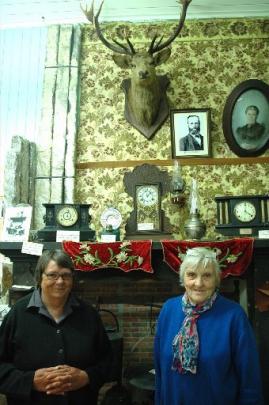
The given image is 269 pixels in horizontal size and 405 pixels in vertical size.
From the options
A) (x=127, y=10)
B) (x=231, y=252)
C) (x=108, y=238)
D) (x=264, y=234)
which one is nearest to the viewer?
(x=231, y=252)

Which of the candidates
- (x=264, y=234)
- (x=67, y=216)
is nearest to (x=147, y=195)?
(x=67, y=216)

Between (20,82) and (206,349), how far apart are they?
3425mm

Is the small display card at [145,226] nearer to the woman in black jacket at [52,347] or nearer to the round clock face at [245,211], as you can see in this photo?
the round clock face at [245,211]

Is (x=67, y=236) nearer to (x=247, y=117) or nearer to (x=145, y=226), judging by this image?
(x=145, y=226)

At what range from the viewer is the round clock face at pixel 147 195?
3.86 m

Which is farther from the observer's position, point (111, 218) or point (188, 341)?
point (111, 218)

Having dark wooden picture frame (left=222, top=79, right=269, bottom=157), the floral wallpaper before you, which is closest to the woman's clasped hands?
the floral wallpaper

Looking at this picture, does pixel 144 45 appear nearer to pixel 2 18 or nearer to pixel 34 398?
pixel 2 18

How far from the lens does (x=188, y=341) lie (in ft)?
6.49

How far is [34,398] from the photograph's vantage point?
76.1 inches

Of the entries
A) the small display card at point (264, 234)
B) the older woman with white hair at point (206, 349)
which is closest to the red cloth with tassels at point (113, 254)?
the small display card at point (264, 234)

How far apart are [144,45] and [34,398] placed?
350cm

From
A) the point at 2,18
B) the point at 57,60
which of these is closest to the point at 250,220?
the point at 57,60

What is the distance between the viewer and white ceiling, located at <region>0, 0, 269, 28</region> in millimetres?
4129
